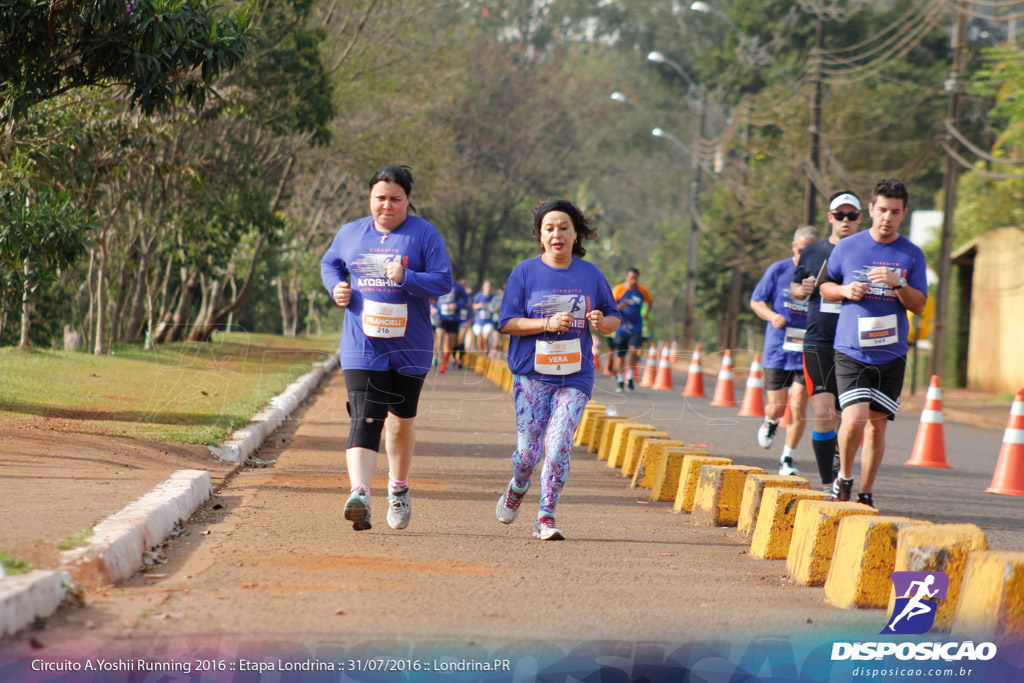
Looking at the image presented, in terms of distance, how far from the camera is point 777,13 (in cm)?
4303

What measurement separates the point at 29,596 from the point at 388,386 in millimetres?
2476

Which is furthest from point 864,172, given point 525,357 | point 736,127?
point 525,357

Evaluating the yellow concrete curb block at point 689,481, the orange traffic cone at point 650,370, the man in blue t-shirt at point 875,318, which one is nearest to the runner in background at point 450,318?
the orange traffic cone at point 650,370

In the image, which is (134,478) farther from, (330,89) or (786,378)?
(330,89)

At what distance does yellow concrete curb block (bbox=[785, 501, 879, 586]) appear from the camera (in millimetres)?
5406

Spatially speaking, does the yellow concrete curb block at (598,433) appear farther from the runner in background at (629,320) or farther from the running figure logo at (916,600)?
the runner in background at (629,320)

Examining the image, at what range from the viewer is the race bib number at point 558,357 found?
6.27 meters

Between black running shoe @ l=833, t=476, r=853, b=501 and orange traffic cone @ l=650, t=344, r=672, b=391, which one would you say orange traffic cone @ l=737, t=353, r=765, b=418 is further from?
black running shoe @ l=833, t=476, r=853, b=501

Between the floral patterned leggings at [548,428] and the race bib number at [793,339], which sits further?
the race bib number at [793,339]

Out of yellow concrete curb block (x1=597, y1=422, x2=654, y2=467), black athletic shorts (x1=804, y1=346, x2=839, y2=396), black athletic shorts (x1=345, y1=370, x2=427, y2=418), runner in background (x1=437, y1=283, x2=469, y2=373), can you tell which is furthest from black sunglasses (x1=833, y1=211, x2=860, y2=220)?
runner in background (x1=437, y1=283, x2=469, y2=373)

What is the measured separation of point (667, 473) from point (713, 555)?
196 centimetres

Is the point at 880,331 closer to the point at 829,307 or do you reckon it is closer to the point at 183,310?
the point at 829,307

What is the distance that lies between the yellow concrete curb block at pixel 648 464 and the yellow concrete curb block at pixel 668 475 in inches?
15.7

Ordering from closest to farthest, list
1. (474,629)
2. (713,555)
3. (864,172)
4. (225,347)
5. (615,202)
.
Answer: (474,629) < (713,555) < (225,347) < (864,172) < (615,202)
